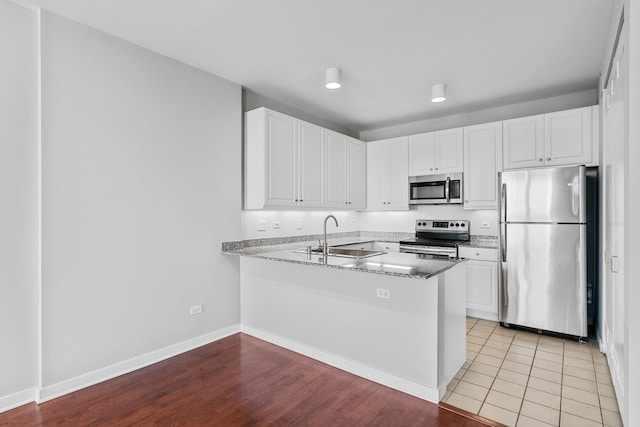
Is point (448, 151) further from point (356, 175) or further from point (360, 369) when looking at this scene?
point (360, 369)

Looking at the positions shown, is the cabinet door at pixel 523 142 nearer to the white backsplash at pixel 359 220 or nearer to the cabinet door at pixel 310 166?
the white backsplash at pixel 359 220

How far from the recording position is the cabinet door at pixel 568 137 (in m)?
3.51

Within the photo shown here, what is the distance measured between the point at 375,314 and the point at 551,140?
288cm

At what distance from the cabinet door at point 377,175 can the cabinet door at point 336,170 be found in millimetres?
609

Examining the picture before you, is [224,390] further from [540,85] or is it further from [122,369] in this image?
[540,85]

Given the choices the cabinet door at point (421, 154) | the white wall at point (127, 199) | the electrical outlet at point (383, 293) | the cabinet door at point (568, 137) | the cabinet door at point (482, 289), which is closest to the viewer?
the white wall at point (127, 199)

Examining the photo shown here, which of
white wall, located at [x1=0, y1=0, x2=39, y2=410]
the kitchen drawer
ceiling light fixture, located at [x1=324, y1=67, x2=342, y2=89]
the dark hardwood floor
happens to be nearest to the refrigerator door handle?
the kitchen drawer

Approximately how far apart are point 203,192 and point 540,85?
3.71 m

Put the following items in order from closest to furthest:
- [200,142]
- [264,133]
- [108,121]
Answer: [108,121] < [200,142] < [264,133]

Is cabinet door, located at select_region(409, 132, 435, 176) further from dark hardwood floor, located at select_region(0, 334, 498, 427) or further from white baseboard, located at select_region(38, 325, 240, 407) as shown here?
white baseboard, located at select_region(38, 325, 240, 407)

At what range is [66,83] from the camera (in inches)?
94.6

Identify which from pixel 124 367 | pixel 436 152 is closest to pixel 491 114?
pixel 436 152

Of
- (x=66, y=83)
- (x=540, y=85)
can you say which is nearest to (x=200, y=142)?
(x=66, y=83)

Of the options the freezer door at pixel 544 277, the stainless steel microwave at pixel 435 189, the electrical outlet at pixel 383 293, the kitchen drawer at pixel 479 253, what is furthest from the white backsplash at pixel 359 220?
the electrical outlet at pixel 383 293
